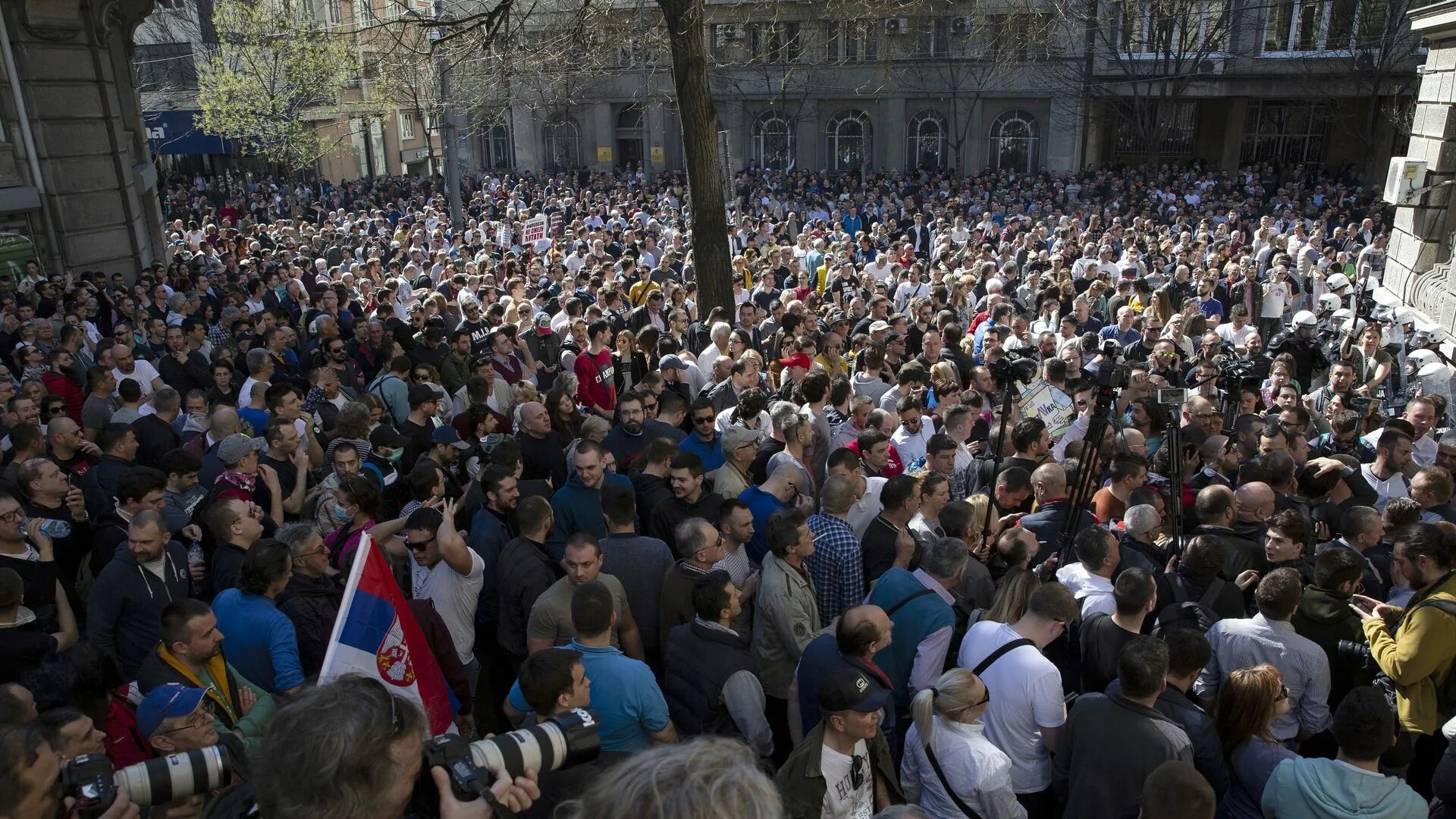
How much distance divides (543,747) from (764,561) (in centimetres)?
237

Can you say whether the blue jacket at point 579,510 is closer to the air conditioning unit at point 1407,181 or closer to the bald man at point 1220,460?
the bald man at point 1220,460

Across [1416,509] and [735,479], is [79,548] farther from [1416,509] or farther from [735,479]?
[1416,509]

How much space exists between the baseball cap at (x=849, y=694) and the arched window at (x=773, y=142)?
131ft

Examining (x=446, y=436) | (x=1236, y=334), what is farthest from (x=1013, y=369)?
(x=1236, y=334)

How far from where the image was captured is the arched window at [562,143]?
46344 millimetres

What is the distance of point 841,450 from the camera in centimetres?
573

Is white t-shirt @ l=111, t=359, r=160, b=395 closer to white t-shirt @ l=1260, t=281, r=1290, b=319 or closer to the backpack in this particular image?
the backpack

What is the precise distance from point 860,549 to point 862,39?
3501 centimetres

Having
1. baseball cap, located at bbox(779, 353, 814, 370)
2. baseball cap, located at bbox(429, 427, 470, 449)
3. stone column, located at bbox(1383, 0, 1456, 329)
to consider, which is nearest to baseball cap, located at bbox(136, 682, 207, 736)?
baseball cap, located at bbox(429, 427, 470, 449)

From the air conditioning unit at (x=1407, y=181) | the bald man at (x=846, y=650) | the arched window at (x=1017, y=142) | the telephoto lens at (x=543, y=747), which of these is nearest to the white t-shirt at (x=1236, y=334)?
the air conditioning unit at (x=1407, y=181)

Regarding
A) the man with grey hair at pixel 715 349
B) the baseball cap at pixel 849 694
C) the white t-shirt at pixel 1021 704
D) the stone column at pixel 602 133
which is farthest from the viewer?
the stone column at pixel 602 133

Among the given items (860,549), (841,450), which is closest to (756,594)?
(860,549)

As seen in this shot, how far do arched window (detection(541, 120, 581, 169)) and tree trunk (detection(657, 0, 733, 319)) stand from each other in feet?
117

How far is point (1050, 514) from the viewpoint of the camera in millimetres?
5566
